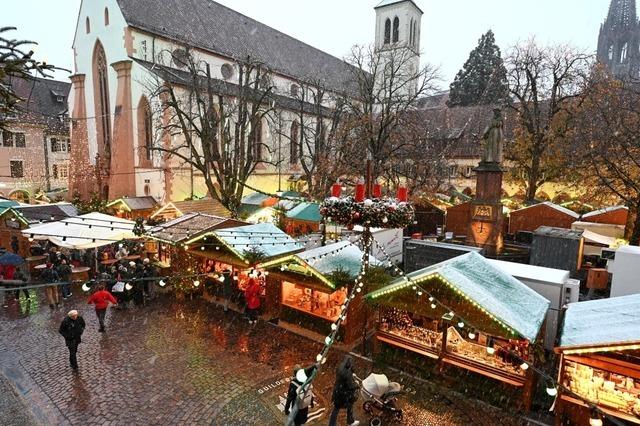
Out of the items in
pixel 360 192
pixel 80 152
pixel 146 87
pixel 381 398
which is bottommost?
pixel 381 398

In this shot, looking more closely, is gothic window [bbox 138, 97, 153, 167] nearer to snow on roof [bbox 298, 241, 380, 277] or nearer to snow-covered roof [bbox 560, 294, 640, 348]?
snow on roof [bbox 298, 241, 380, 277]

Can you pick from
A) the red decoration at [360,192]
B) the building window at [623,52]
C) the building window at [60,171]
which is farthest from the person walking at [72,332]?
the building window at [623,52]

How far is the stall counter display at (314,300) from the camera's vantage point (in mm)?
11602

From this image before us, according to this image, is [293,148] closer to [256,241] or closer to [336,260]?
[256,241]

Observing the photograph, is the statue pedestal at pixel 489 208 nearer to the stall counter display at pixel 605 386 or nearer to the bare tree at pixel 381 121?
the bare tree at pixel 381 121

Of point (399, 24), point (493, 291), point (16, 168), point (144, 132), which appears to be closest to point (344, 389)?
point (493, 291)

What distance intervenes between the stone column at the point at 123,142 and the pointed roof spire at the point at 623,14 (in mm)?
87603

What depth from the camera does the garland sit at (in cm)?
843

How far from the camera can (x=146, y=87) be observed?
28281 mm

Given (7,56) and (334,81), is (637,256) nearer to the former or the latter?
(7,56)

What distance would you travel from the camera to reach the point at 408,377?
9664 mm

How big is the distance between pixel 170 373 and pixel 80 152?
1238 inches

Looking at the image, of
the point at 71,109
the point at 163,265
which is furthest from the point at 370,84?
the point at 71,109

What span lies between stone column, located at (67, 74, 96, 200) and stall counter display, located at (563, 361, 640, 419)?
35693mm
